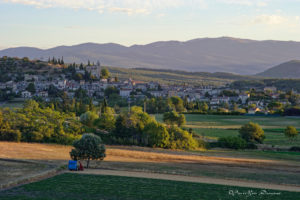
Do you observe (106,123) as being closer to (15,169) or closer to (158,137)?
(158,137)

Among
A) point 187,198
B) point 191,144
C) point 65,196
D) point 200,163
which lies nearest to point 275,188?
point 187,198

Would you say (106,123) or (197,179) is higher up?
(106,123)

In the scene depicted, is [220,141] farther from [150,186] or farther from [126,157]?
[150,186]

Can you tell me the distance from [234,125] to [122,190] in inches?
2274

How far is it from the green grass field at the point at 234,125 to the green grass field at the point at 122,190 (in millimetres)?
33681

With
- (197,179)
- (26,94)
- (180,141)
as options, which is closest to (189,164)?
(197,179)

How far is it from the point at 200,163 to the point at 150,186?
1079 centimetres

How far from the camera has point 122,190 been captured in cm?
2359

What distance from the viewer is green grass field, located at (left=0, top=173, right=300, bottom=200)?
22.2 metres

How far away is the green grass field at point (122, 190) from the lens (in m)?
22.2

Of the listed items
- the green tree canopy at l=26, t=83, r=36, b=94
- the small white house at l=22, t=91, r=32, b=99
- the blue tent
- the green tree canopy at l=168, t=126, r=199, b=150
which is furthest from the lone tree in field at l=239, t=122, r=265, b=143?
the green tree canopy at l=26, t=83, r=36, b=94

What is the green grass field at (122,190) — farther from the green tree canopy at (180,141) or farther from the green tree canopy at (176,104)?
the green tree canopy at (176,104)

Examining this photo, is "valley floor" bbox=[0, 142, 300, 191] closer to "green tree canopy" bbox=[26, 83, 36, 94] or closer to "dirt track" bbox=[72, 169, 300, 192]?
"dirt track" bbox=[72, 169, 300, 192]

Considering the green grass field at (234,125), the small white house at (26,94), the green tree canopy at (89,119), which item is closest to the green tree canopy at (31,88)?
the small white house at (26,94)
